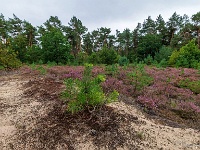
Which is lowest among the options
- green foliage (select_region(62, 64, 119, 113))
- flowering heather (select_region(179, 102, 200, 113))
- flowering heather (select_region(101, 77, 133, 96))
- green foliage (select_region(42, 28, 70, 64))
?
flowering heather (select_region(179, 102, 200, 113))

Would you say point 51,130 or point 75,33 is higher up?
point 75,33

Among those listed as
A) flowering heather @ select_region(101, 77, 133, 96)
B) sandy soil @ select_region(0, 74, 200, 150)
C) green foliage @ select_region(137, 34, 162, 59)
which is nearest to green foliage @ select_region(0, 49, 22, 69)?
sandy soil @ select_region(0, 74, 200, 150)

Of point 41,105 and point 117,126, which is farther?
point 41,105

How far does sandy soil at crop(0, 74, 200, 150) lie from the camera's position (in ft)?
14.9

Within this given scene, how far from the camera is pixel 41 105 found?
6.32 meters

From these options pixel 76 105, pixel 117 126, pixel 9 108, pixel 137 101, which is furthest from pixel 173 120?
pixel 9 108

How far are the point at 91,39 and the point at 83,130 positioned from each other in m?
58.5

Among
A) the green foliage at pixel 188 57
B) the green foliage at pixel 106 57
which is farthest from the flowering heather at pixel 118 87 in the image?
the green foliage at pixel 106 57

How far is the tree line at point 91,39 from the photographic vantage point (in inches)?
1143

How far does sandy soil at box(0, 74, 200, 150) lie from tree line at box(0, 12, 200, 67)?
19384mm

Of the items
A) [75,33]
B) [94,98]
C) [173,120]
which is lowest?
[173,120]

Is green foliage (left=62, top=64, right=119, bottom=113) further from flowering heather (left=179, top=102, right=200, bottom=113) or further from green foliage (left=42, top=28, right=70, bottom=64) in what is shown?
green foliage (left=42, top=28, right=70, bottom=64)

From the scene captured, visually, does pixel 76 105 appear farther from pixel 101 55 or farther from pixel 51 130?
pixel 101 55

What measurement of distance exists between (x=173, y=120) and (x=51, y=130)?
423 cm
